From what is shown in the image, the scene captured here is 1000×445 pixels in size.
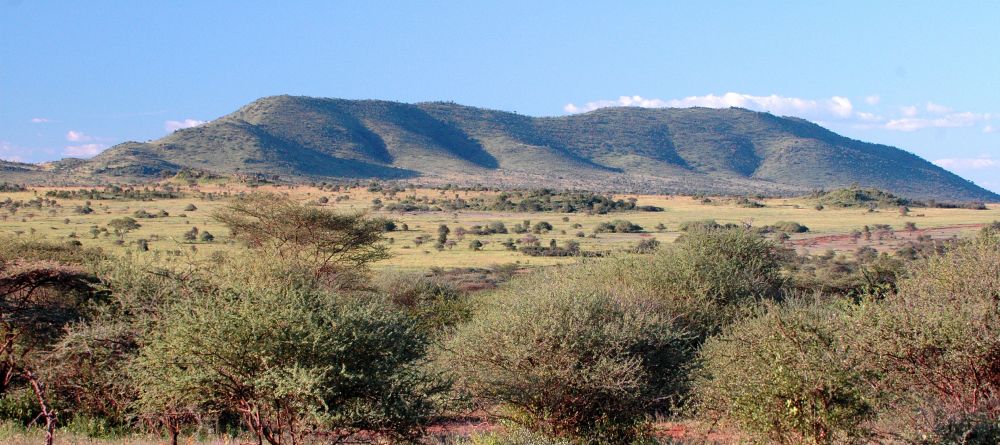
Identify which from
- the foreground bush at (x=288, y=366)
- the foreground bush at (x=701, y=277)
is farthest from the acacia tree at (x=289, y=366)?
the foreground bush at (x=701, y=277)

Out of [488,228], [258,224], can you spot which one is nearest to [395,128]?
[488,228]

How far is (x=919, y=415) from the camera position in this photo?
1265 cm

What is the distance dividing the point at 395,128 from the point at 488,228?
122746 mm

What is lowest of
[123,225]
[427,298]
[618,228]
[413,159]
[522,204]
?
[427,298]

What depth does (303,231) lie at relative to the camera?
31438 mm

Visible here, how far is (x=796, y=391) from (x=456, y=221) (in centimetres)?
5639

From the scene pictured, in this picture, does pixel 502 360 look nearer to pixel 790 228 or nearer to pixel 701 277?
pixel 701 277

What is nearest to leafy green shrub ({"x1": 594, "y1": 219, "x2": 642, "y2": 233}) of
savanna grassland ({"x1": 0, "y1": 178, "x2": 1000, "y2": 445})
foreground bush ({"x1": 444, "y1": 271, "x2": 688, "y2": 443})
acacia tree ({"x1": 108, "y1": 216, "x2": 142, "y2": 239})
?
acacia tree ({"x1": 108, "y1": 216, "x2": 142, "y2": 239})

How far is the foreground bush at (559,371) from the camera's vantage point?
14.7 m

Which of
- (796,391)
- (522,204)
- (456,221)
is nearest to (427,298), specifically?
(796,391)

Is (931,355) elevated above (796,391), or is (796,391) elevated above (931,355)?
(931,355)

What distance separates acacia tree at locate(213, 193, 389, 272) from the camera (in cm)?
3134

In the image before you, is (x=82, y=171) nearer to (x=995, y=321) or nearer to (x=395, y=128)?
(x=395, y=128)

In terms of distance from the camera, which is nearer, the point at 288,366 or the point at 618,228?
the point at 288,366
